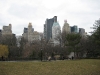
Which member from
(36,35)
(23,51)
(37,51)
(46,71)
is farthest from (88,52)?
(36,35)

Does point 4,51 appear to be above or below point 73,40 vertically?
below

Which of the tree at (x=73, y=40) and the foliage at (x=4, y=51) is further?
the foliage at (x=4, y=51)

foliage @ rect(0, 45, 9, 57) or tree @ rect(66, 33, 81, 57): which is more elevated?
tree @ rect(66, 33, 81, 57)

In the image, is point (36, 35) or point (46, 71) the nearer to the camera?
point (46, 71)

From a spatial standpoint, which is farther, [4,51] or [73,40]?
[4,51]

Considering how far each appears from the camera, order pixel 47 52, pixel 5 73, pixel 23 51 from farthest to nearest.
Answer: pixel 23 51, pixel 47 52, pixel 5 73

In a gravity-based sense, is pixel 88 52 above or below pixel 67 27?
below

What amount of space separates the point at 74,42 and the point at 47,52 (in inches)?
721

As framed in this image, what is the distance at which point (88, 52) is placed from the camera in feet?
189

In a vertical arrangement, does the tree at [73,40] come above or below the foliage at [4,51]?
above

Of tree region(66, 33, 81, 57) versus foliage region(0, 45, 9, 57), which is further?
foliage region(0, 45, 9, 57)

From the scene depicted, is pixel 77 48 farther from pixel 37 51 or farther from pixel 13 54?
pixel 13 54

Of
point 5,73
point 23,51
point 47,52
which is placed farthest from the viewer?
point 23,51

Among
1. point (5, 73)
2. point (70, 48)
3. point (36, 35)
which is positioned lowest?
point (5, 73)
